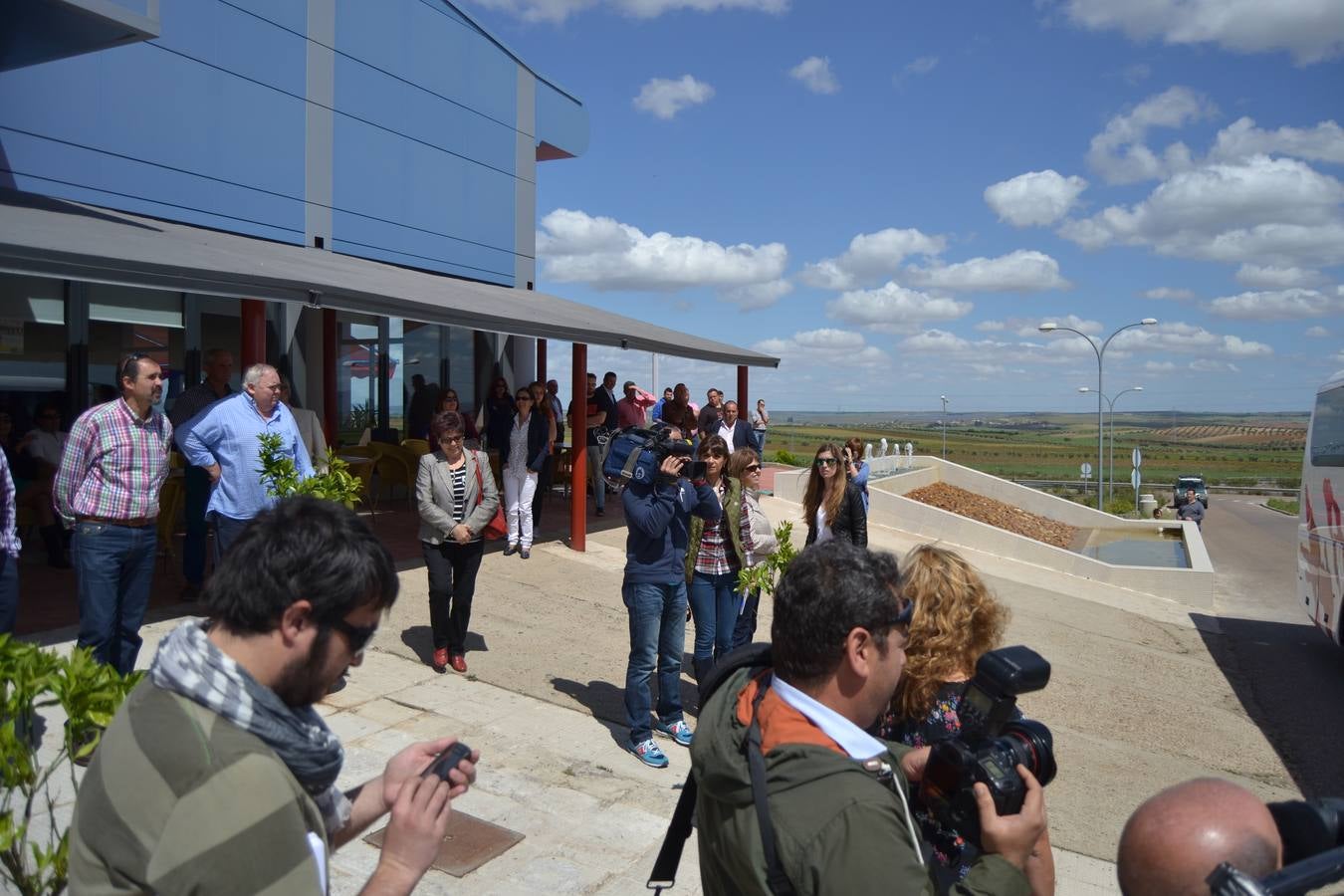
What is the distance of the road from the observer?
7883mm

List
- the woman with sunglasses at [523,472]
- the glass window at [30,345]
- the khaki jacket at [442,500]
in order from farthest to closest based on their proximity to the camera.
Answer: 1. the woman with sunglasses at [523,472]
2. the glass window at [30,345]
3. the khaki jacket at [442,500]

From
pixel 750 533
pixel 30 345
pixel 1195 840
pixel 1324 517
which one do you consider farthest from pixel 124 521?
pixel 1324 517

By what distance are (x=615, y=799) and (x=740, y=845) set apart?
3.72 meters

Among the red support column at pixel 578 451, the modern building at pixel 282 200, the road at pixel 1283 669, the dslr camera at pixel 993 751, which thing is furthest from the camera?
the red support column at pixel 578 451

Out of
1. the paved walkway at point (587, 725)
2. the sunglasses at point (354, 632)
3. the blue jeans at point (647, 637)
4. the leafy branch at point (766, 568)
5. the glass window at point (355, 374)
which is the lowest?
the paved walkway at point (587, 725)

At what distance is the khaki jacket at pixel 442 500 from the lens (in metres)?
6.80

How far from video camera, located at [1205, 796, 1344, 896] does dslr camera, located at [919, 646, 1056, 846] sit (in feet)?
1.63

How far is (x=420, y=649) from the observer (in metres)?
7.53

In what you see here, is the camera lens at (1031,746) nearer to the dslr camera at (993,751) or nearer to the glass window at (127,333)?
the dslr camera at (993,751)

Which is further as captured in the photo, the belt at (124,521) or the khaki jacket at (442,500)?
the khaki jacket at (442,500)

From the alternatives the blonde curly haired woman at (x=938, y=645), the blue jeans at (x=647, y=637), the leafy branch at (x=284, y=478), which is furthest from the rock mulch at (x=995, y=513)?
the blonde curly haired woman at (x=938, y=645)

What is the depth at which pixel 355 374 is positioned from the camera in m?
14.7

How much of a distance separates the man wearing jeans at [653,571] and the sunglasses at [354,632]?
12.7 feet

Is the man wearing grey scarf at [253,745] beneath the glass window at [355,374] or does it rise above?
beneath
